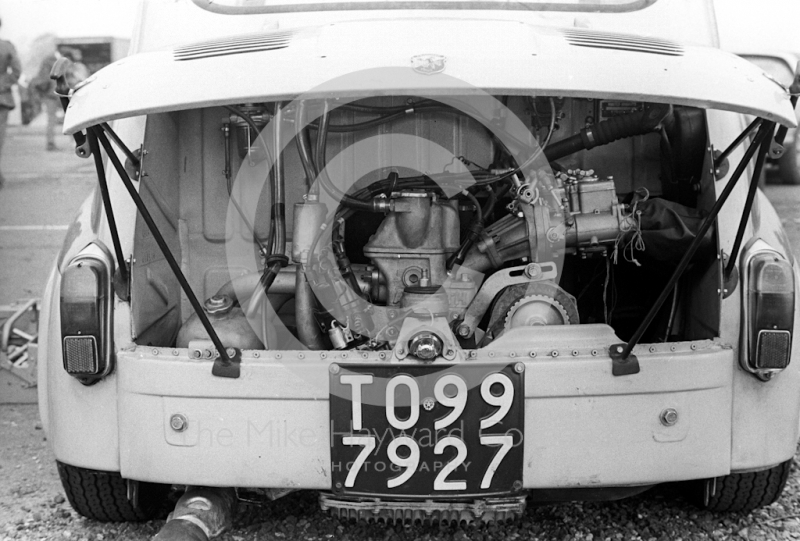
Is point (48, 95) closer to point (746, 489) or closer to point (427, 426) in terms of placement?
point (427, 426)

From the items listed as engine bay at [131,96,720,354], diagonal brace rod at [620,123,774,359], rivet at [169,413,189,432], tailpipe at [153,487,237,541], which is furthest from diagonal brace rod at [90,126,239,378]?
diagonal brace rod at [620,123,774,359]

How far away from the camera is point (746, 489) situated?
248cm

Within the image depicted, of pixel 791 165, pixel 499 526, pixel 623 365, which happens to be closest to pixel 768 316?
pixel 623 365

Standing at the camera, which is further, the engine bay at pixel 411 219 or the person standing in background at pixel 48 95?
the person standing in background at pixel 48 95

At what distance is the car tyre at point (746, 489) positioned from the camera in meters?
2.46

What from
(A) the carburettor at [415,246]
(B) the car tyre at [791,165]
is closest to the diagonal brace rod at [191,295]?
(A) the carburettor at [415,246]

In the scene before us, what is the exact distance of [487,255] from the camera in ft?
8.26

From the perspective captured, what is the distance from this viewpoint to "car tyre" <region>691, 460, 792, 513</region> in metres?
2.46

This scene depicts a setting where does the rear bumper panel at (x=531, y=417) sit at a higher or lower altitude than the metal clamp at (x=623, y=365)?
lower

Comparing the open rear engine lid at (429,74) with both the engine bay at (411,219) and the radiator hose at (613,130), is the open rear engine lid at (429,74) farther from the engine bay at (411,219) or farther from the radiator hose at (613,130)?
the engine bay at (411,219)

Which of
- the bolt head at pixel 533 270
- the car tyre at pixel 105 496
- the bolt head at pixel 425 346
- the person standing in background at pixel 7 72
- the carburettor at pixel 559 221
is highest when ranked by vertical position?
the person standing in background at pixel 7 72

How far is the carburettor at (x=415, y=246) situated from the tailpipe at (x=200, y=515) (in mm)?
764

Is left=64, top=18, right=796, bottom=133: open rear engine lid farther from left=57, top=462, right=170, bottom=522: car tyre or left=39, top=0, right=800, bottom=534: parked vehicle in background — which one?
left=57, top=462, right=170, bottom=522: car tyre

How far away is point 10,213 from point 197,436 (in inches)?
179
